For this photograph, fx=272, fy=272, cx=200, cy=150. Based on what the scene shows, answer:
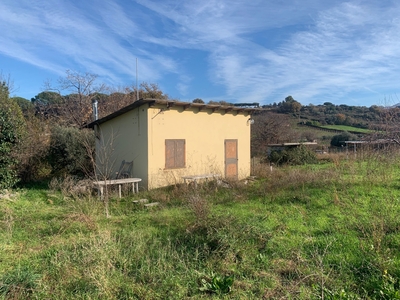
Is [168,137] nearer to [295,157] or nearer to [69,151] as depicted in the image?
[69,151]

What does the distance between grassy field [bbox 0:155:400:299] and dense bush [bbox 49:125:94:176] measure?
5.60 metres

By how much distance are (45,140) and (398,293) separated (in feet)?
48.0

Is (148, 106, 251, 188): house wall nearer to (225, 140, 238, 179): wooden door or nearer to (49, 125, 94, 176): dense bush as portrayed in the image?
(225, 140, 238, 179): wooden door

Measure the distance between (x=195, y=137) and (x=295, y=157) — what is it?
32.3ft

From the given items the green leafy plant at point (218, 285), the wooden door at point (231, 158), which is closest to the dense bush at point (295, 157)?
the wooden door at point (231, 158)

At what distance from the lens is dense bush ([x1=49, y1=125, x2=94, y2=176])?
13.1m

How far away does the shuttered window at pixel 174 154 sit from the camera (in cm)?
1073

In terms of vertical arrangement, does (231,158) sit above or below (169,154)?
below

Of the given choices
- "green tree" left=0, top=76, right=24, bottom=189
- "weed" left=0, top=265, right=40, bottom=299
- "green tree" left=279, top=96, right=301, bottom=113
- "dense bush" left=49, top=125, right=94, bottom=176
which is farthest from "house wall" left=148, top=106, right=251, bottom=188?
"green tree" left=279, top=96, right=301, bottom=113

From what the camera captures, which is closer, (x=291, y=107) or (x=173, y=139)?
(x=173, y=139)

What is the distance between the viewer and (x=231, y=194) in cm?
866

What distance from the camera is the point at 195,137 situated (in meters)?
11.6

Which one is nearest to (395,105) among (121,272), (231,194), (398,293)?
(231,194)

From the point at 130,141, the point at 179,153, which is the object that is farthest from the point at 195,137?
the point at 130,141
